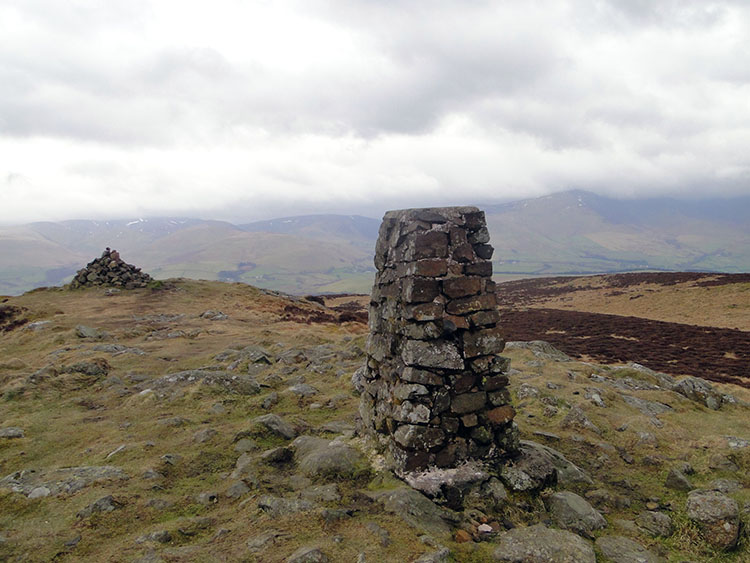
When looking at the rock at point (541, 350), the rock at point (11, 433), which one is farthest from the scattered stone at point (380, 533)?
the rock at point (541, 350)

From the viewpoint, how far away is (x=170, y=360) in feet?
67.3

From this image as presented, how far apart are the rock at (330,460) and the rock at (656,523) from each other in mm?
5127

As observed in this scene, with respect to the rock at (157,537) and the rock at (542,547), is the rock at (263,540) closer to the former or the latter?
the rock at (157,537)

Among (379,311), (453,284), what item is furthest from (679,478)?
(379,311)

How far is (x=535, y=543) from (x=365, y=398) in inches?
185

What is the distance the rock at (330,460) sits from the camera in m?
8.46

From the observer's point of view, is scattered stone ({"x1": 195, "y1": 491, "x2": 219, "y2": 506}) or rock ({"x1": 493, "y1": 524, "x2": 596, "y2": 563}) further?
scattered stone ({"x1": 195, "y1": 491, "x2": 219, "y2": 506})

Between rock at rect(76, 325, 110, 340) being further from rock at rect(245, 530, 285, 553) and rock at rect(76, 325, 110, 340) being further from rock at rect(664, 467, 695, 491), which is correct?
rock at rect(664, 467, 695, 491)

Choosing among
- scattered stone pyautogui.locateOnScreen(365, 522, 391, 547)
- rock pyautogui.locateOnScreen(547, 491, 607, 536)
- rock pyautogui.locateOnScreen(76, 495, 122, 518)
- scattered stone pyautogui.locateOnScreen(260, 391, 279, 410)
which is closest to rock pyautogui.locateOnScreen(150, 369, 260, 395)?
scattered stone pyautogui.locateOnScreen(260, 391, 279, 410)

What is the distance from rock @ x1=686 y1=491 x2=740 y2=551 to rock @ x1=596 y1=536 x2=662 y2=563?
3.69ft

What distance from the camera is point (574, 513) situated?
24.2ft

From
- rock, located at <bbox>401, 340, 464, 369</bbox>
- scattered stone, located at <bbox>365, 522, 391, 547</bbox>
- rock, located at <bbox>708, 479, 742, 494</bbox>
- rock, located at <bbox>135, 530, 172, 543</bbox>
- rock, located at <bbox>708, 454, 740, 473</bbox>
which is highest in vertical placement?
rock, located at <bbox>401, 340, 464, 369</bbox>

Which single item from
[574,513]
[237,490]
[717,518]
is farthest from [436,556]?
[717,518]

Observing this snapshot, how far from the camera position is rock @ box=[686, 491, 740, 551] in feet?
22.0
